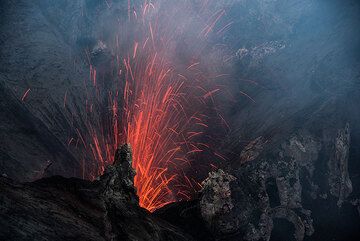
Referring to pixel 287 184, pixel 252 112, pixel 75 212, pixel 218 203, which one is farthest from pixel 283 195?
pixel 75 212

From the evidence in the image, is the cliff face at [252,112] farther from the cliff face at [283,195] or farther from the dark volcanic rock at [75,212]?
the dark volcanic rock at [75,212]

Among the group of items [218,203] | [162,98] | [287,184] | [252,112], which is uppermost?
[252,112]

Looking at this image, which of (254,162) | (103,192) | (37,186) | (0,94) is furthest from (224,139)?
(0,94)

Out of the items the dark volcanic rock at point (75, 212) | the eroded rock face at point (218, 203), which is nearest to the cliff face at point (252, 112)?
the eroded rock face at point (218, 203)

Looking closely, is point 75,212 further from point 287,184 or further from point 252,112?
point 252,112

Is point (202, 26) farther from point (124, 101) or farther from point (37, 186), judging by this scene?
point (37, 186)

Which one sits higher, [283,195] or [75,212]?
[75,212]
